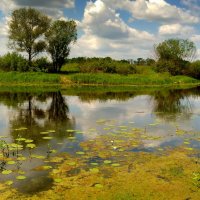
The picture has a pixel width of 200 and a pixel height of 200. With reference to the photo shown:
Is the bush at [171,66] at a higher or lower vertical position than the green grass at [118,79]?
higher

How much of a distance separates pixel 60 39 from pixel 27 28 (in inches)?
231

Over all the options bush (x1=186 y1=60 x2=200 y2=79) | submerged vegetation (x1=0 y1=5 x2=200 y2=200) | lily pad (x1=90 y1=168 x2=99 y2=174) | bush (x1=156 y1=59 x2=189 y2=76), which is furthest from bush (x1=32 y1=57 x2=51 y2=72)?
lily pad (x1=90 y1=168 x2=99 y2=174)

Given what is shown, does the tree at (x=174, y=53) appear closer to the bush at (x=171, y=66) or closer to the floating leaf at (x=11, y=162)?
the bush at (x=171, y=66)

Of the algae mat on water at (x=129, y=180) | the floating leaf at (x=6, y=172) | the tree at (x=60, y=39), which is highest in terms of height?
the tree at (x=60, y=39)

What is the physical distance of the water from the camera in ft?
37.3

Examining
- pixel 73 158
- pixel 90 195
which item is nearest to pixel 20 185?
pixel 90 195

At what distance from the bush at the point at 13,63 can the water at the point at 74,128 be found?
26540 millimetres

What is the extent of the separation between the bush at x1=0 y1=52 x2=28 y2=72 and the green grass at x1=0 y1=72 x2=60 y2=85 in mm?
1942

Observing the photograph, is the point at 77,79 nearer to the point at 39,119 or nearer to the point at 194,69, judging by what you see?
the point at 194,69

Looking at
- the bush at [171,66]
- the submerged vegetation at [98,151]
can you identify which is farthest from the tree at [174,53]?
the submerged vegetation at [98,151]

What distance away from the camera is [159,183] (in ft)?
33.2

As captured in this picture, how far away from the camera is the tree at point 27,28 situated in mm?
54062

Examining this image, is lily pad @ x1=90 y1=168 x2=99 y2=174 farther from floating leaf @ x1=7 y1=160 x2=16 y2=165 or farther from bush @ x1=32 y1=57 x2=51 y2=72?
bush @ x1=32 y1=57 x2=51 y2=72

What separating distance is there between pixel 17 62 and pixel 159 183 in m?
47.7
